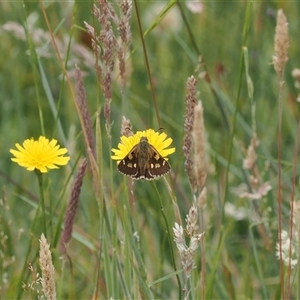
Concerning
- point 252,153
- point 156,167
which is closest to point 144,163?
point 156,167

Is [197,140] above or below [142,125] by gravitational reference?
below

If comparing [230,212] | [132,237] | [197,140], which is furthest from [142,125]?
[197,140]

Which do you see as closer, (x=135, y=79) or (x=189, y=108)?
(x=189, y=108)

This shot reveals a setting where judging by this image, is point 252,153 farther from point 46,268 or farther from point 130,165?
point 46,268

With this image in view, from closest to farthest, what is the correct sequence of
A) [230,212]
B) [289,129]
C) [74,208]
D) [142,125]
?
[74,208] < [230,212] < [142,125] < [289,129]

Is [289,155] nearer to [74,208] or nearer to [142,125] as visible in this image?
[142,125]

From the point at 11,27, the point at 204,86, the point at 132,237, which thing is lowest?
the point at 132,237

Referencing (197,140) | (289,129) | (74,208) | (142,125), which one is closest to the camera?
(197,140)

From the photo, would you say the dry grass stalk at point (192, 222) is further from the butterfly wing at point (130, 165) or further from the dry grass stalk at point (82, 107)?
the dry grass stalk at point (82, 107)
